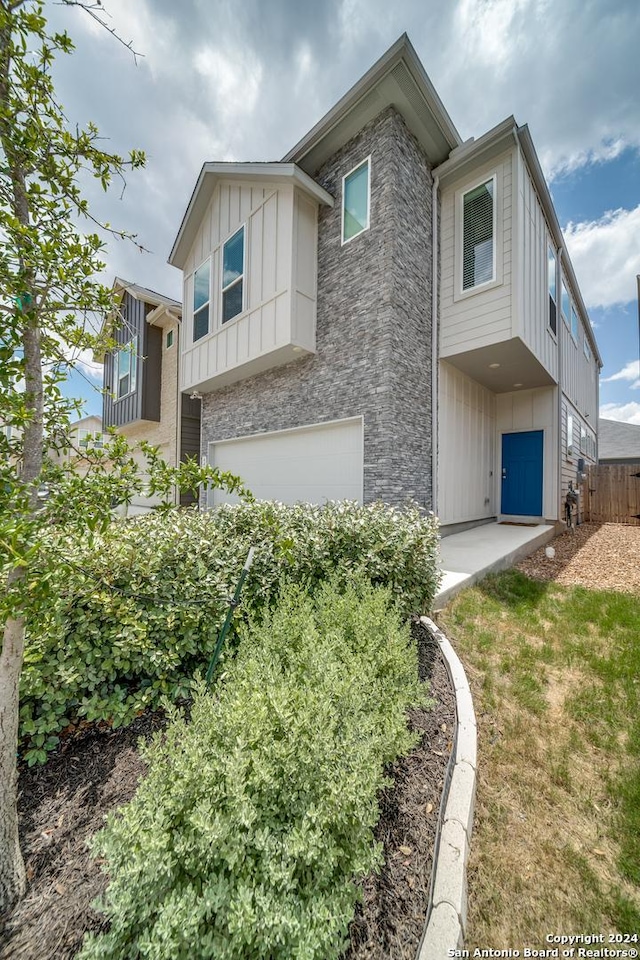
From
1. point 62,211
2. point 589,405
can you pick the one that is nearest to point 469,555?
point 62,211

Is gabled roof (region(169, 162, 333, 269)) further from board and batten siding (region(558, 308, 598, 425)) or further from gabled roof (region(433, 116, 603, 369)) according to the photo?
board and batten siding (region(558, 308, 598, 425))

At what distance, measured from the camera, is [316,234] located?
23.6 feet

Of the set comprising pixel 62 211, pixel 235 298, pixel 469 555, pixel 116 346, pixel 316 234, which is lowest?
pixel 469 555

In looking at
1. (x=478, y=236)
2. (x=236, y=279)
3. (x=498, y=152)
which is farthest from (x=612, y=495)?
(x=236, y=279)

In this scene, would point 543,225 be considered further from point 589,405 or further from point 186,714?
point 186,714

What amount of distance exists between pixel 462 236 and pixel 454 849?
327 inches

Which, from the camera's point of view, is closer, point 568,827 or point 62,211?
point 62,211

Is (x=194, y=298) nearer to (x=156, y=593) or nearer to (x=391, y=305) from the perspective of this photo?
(x=391, y=305)

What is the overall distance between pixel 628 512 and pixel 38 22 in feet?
40.8

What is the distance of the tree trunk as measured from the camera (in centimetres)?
145

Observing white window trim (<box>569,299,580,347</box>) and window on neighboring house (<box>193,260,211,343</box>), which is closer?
window on neighboring house (<box>193,260,211,343</box>)

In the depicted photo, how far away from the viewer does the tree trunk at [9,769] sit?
57.0 inches

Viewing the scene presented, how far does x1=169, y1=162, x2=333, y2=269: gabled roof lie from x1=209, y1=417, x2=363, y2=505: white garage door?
430 cm

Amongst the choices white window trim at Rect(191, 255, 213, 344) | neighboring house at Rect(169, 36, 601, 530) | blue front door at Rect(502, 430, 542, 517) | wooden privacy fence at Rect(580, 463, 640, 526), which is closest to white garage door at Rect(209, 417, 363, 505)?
neighboring house at Rect(169, 36, 601, 530)
